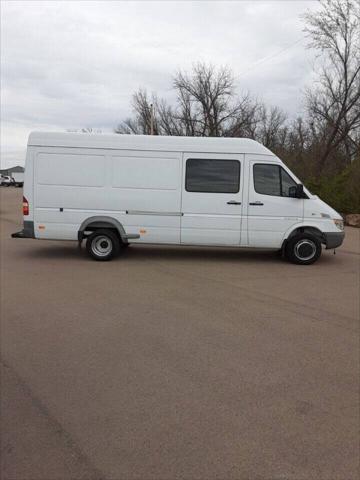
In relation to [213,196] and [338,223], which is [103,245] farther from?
[338,223]

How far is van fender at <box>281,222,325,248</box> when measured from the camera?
376 inches

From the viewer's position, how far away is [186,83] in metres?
44.2

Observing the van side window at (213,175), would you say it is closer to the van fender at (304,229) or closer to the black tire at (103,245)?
the van fender at (304,229)

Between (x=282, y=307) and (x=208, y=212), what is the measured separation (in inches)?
145

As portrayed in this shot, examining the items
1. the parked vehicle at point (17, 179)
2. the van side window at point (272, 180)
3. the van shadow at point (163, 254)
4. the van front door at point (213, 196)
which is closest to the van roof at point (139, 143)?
the van front door at point (213, 196)

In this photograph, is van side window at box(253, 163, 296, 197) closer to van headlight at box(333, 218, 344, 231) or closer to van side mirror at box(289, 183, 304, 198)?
van side mirror at box(289, 183, 304, 198)

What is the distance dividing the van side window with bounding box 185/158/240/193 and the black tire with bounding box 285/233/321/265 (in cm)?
166

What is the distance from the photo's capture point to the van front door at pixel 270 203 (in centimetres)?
951

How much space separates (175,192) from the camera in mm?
9547

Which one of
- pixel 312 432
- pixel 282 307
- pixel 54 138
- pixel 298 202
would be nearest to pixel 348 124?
pixel 298 202

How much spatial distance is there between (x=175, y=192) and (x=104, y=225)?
1.67m

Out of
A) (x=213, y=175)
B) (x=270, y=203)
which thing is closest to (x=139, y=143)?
(x=213, y=175)

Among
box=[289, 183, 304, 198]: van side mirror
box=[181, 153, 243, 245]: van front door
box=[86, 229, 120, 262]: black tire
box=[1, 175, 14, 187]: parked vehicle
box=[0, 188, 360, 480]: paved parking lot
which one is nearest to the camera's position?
box=[0, 188, 360, 480]: paved parking lot

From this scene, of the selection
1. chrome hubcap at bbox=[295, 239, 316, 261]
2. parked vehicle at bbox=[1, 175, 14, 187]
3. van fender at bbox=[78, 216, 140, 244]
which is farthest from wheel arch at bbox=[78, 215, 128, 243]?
parked vehicle at bbox=[1, 175, 14, 187]
